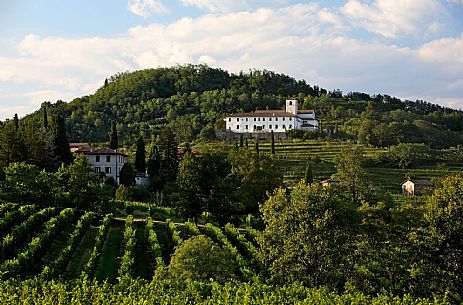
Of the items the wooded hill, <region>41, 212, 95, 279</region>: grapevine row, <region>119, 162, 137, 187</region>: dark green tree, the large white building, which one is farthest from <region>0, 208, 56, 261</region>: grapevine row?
the large white building

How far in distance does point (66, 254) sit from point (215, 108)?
111103 mm

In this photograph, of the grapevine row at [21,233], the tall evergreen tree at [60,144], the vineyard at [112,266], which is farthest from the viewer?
the tall evergreen tree at [60,144]

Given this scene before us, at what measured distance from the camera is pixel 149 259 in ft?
109

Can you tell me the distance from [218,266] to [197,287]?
4.72 meters

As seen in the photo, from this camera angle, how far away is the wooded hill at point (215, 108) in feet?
359

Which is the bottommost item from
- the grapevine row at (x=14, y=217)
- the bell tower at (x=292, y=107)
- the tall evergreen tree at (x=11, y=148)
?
the grapevine row at (x=14, y=217)

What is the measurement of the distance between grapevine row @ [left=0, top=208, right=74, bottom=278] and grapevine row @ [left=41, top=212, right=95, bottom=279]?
1.09 m

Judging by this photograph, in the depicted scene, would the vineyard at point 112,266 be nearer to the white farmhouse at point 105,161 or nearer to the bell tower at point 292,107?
the white farmhouse at point 105,161

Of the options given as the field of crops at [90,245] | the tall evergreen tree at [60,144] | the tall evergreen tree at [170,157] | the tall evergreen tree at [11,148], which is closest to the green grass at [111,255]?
the field of crops at [90,245]

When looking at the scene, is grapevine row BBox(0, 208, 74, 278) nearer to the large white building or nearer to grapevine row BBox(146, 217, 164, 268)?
grapevine row BBox(146, 217, 164, 268)

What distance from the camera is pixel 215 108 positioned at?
139000 millimetres

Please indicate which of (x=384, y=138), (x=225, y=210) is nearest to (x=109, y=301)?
(x=225, y=210)

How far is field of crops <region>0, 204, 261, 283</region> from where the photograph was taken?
1083 inches

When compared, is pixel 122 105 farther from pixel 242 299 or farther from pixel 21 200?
pixel 242 299
